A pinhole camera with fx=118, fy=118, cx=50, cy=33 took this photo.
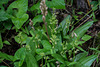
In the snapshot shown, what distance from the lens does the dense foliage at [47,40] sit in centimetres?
200

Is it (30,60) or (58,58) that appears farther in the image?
(58,58)

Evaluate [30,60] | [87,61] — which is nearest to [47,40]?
[30,60]

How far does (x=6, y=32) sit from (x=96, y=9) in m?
2.54

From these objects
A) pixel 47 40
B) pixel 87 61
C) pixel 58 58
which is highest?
pixel 47 40

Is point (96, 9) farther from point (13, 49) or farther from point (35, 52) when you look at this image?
point (13, 49)

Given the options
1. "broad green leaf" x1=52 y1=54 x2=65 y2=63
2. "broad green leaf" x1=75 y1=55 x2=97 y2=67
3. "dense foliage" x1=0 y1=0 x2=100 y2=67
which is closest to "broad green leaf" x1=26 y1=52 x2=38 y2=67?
"dense foliage" x1=0 y1=0 x2=100 y2=67

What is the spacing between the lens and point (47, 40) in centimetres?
257

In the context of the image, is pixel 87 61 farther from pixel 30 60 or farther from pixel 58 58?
pixel 30 60

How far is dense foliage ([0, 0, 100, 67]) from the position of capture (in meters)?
2.00

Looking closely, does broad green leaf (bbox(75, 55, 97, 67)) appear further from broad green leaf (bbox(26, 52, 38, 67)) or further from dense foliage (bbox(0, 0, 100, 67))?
broad green leaf (bbox(26, 52, 38, 67))

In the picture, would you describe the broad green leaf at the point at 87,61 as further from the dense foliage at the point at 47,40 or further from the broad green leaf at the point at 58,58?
the broad green leaf at the point at 58,58

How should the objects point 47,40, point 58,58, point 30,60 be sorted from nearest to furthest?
point 30,60, point 58,58, point 47,40

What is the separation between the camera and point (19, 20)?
2.63m

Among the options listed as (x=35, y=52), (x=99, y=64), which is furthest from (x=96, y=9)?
(x=35, y=52)
